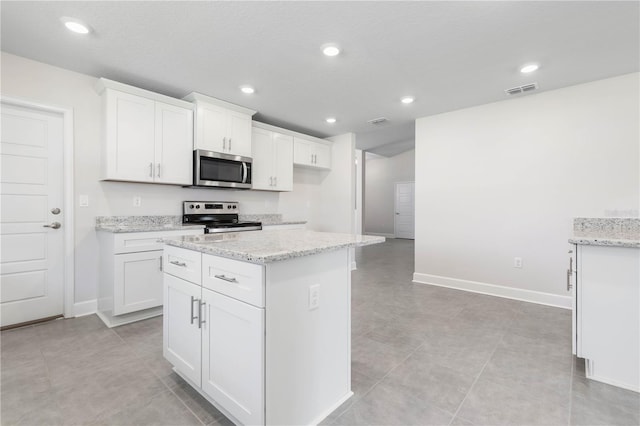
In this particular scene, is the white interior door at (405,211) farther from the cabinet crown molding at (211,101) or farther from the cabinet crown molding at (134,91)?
the cabinet crown molding at (134,91)

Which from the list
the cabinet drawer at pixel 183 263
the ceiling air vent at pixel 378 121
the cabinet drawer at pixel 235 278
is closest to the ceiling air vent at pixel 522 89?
the ceiling air vent at pixel 378 121

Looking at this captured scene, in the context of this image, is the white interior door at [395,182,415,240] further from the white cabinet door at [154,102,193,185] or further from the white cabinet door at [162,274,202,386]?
the white cabinet door at [162,274,202,386]

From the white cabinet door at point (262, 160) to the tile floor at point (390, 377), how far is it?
7.22 ft

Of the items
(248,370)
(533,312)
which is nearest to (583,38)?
(533,312)

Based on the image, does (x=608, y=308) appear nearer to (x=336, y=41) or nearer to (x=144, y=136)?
(x=336, y=41)

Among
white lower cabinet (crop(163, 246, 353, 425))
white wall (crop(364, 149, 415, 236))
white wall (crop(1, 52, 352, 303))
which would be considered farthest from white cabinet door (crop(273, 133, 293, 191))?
white wall (crop(364, 149, 415, 236))

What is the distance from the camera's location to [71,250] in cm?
296

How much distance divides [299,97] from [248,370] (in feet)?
10.2

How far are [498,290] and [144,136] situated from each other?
448cm

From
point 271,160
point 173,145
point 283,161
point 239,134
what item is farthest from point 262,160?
point 173,145

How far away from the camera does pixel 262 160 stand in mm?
4340

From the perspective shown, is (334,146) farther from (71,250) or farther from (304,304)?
(304,304)

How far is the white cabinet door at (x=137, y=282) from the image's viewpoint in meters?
2.72

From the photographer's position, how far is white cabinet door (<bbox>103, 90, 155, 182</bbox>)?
290 cm
